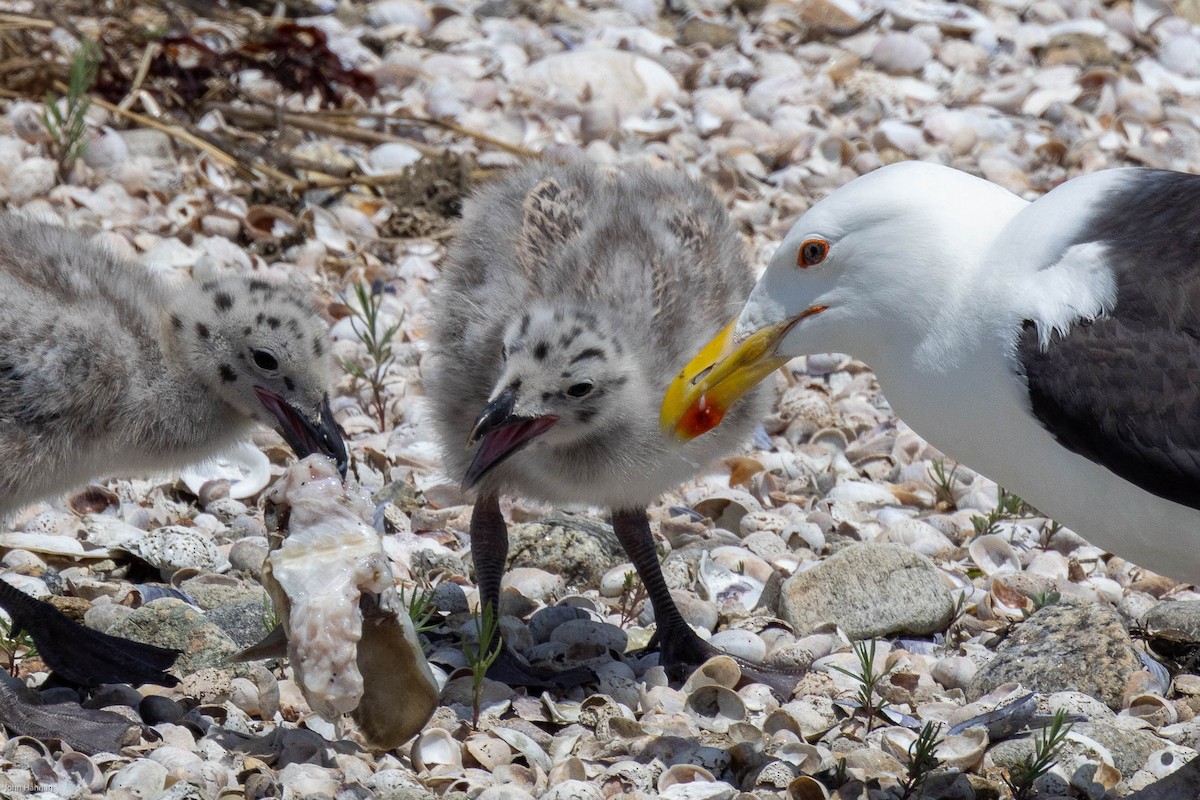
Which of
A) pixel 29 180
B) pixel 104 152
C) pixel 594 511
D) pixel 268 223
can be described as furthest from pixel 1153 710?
pixel 104 152

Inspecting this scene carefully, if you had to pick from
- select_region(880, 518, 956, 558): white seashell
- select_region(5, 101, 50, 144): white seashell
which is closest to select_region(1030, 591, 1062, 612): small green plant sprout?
select_region(880, 518, 956, 558): white seashell

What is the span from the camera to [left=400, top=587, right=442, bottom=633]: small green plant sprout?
4617 mm

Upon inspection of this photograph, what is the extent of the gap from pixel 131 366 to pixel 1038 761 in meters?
2.77

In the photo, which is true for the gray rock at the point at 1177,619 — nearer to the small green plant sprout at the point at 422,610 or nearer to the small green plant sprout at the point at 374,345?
the small green plant sprout at the point at 422,610

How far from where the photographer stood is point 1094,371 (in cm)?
392

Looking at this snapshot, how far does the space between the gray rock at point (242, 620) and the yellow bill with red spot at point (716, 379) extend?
1.40 meters

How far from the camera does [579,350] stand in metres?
4.75

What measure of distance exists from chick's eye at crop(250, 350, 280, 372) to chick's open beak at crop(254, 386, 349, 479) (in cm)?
7

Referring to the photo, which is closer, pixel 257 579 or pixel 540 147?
pixel 257 579

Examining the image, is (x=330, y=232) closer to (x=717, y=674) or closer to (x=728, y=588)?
(x=728, y=588)

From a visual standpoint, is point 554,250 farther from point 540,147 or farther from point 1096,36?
point 1096,36

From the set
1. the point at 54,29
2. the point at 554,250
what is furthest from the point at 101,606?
the point at 54,29

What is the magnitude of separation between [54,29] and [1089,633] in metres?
6.54

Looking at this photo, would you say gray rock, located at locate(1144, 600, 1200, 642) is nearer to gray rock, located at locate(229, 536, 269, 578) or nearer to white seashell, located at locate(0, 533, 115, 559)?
gray rock, located at locate(229, 536, 269, 578)
